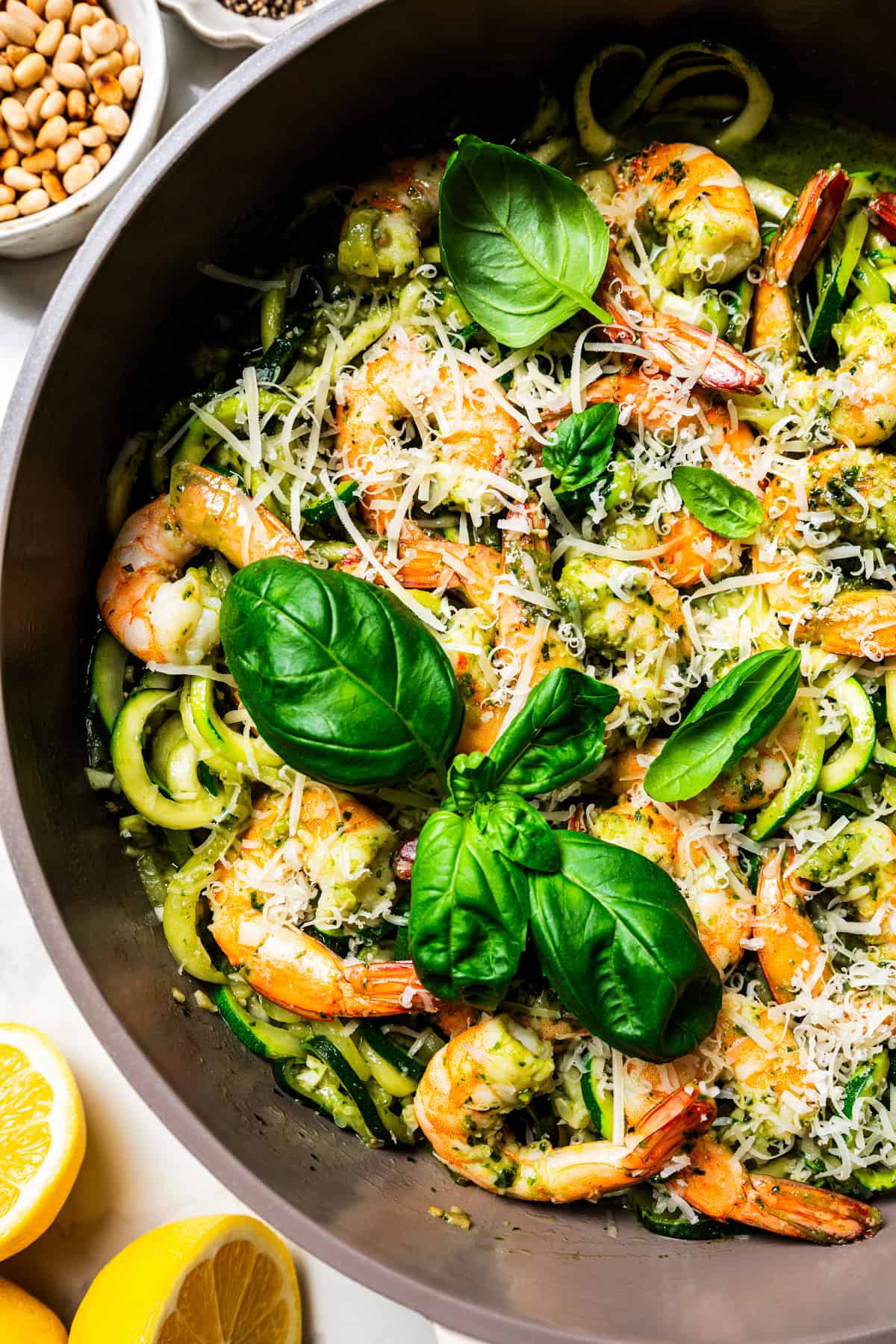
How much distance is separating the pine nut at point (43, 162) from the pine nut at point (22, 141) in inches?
2.1

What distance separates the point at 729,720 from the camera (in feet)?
8.01

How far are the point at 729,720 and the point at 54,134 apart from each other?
2274 millimetres

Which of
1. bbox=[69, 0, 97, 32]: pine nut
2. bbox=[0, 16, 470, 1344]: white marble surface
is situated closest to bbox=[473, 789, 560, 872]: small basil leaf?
bbox=[0, 16, 470, 1344]: white marble surface

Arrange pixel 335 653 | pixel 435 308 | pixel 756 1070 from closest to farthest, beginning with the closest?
pixel 335 653 < pixel 756 1070 < pixel 435 308

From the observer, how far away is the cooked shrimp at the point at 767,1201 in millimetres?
2533

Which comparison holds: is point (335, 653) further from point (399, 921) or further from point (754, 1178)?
point (754, 1178)

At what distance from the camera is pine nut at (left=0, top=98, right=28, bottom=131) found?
9.76ft

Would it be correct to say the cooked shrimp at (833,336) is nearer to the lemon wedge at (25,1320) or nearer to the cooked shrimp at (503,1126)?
the cooked shrimp at (503,1126)

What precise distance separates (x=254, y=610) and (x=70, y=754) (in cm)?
72

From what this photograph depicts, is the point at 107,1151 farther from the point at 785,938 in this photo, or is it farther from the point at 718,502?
the point at 718,502

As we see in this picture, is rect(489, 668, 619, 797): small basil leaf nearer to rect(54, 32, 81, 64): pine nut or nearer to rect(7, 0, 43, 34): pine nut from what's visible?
rect(54, 32, 81, 64): pine nut

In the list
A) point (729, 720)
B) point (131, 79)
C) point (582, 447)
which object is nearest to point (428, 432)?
point (582, 447)

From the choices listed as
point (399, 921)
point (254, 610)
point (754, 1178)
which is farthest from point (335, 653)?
point (754, 1178)

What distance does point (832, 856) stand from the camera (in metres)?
2.57
